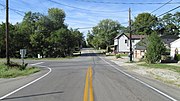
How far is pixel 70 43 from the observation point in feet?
268

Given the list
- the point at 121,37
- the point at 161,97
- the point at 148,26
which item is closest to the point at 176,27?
the point at 148,26

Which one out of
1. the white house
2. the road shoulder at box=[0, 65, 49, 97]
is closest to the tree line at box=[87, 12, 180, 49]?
the white house

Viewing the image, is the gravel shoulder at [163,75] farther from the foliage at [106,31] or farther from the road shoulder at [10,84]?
the foliage at [106,31]

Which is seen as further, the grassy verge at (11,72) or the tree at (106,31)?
the tree at (106,31)

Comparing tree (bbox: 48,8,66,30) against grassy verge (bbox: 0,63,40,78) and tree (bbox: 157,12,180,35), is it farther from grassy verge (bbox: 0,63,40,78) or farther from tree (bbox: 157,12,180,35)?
grassy verge (bbox: 0,63,40,78)

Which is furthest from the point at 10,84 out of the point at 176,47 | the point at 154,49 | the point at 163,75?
the point at 176,47

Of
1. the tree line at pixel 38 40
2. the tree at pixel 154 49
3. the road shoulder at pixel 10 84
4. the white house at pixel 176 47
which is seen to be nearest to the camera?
the road shoulder at pixel 10 84

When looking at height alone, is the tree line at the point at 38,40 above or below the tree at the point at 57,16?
below

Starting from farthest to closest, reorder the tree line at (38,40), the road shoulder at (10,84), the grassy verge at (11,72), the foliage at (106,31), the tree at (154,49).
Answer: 1. the foliage at (106,31)
2. the tree line at (38,40)
3. the tree at (154,49)
4. the grassy verge at (11,72)
5. the road shoulder at (10,84)

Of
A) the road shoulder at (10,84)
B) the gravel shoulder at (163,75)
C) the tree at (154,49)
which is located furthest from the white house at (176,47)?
the road shoulder at (10,84)

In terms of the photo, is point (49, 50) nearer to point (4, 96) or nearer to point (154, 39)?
point (154, 39)

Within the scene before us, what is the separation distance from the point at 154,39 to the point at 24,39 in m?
41.9

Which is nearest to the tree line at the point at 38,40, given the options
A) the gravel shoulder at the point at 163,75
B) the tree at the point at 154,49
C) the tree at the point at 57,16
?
the tree at the point at 57,16

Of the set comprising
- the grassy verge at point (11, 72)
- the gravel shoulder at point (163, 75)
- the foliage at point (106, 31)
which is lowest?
the gravel shoulder at point (163, 75)
